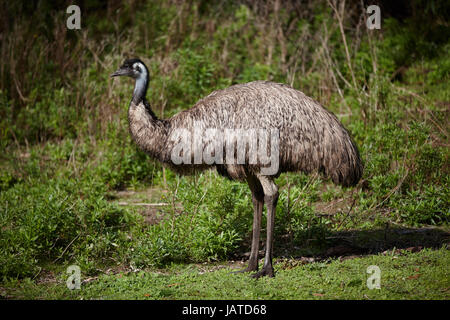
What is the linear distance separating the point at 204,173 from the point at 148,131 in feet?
2.20

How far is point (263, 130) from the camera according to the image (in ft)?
16.8

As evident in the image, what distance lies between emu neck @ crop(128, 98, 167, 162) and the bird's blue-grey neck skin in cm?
8

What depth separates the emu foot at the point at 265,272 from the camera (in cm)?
525

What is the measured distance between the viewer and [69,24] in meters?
9.73

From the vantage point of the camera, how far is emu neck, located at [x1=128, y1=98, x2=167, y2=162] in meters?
5.42

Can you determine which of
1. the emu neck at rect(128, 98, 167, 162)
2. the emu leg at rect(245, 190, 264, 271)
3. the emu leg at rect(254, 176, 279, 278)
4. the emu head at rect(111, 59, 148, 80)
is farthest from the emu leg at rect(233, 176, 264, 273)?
the emu head at rect(111, 59, 148, 80)

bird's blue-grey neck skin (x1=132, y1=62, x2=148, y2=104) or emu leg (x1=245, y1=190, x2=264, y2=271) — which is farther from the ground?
bird's blue-grey neck skin (x1=132, y1=62, x2=148, y2=104)

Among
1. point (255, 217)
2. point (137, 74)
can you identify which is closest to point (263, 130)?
point (255, 217)

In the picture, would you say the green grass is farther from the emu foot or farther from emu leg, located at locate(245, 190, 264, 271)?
emu leg, located at locate(245, 190, 264, 271)

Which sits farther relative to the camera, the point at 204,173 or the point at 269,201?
the point at 204,173

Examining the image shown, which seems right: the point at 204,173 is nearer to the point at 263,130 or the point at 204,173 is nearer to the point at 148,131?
the point at 148,131

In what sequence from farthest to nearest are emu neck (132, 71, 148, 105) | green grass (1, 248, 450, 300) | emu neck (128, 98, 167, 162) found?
emu neck (132, 71, 148, 105) < emu neck (128, 98, 167, 162) < green grass (1, 248, 450, 300)

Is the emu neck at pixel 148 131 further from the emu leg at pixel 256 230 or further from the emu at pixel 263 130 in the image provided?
the emu leg at pixel 256 230
